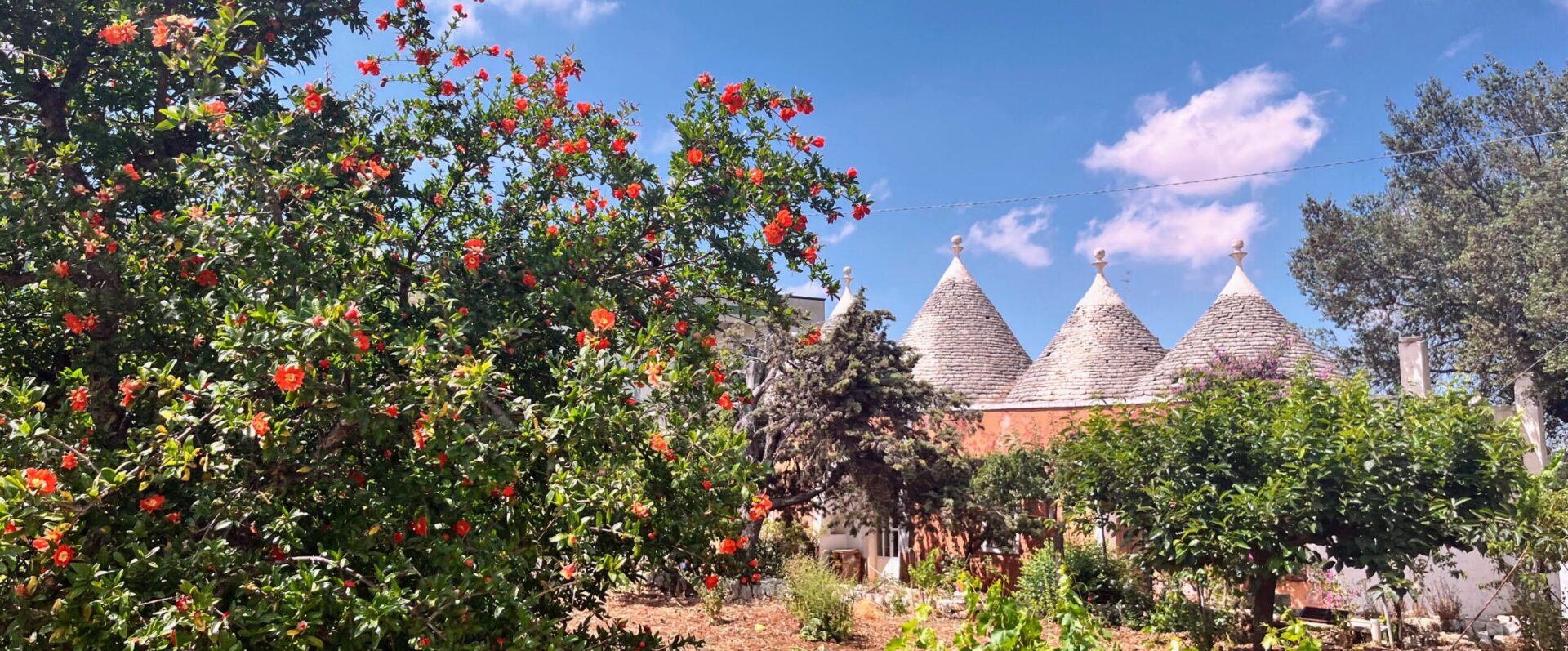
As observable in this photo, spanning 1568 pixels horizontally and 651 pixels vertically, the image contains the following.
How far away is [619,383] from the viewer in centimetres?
407

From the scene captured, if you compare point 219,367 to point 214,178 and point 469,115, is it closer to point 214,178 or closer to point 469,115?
point 214,178

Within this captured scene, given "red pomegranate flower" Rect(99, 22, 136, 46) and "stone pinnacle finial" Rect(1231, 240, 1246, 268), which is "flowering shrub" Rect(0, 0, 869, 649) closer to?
"red pomegranate flower" Rect(99, 22, 136, 46)

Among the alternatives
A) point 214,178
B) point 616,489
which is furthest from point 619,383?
point 214,178

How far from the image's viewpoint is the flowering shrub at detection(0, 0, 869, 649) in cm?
372

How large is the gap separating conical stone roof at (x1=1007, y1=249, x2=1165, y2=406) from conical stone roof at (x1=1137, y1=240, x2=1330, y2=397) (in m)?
0.62

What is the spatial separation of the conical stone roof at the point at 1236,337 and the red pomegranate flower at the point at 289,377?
62.2 ft

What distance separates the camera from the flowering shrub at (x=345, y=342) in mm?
3721

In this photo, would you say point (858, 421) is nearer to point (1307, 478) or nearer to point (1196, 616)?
point (1196, 616)

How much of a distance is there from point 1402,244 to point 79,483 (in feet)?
95.6

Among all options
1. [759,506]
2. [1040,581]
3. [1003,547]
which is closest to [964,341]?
[1003,547]

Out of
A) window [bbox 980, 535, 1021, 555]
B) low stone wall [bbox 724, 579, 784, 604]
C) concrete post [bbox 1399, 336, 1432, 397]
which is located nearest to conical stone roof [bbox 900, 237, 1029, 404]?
window [bbox 980, 535, 1021, 555]

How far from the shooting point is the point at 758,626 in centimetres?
1059

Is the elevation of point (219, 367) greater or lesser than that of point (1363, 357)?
lesser

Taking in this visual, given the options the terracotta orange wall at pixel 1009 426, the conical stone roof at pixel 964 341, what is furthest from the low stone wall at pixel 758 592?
the conical stone roof at pixel 964 341
